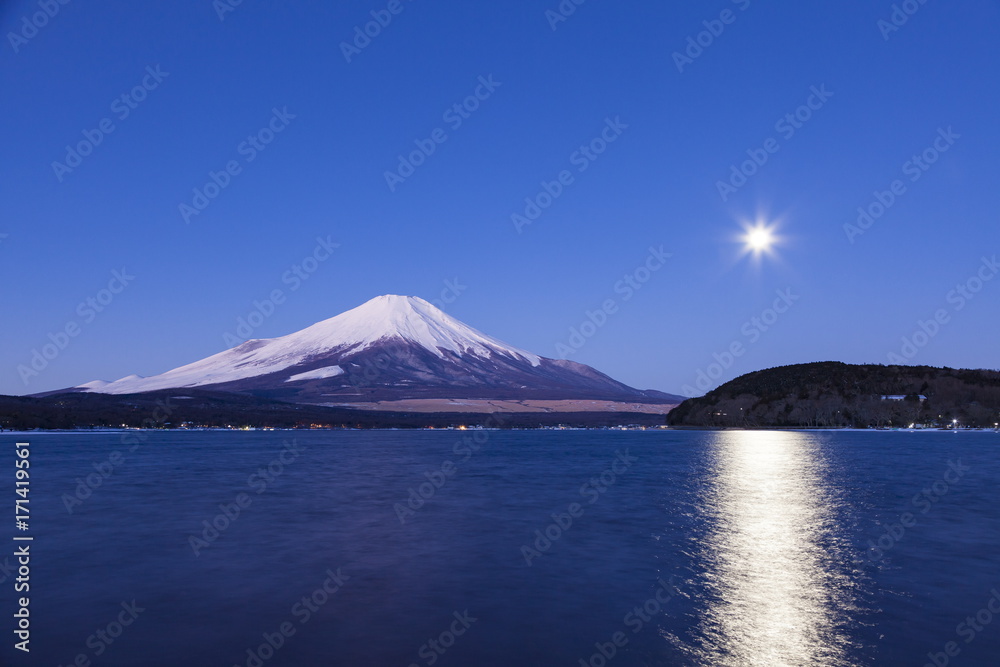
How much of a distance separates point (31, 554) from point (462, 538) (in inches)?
578

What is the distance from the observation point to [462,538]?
26.5 m

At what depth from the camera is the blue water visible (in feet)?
44.5

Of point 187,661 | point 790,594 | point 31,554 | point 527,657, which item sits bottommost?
point 31,554

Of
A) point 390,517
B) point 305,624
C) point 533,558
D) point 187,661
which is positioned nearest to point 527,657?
point 305,624

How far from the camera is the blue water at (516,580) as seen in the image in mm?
13570

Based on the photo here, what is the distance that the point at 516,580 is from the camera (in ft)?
64.0

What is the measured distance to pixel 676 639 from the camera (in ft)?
46.3

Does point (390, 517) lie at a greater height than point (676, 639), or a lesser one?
lesser

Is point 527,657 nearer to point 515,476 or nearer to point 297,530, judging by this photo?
point 297,530

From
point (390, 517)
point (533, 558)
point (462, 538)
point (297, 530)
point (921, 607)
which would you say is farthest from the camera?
point (390, 517)

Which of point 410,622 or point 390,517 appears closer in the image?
point 410,622

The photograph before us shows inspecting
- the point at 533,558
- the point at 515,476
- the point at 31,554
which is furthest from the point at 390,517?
the point at 515,476

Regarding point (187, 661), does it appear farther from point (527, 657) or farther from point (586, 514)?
point (586, 514)

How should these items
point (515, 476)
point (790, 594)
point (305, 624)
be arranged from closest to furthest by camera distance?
point (305, 624) → point (790, 594) → point (515, 476)
